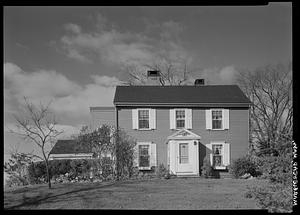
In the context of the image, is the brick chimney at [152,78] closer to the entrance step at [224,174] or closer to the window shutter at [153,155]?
the window shutter at [153,155]

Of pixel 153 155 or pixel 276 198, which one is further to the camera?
pixel 153 155

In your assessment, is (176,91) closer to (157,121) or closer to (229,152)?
(157,121)

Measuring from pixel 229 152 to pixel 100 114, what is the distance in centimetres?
691

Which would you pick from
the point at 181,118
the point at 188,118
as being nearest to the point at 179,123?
the point at 181,118

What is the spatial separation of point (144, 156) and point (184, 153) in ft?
6.69

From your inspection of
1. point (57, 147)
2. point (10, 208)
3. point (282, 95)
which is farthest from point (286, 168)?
point (282, 95)

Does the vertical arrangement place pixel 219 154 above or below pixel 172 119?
below

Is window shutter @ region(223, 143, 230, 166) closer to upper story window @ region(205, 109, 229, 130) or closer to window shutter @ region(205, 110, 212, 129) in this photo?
upper story window @ region(205, 109, 229, 130)

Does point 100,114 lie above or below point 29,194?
above

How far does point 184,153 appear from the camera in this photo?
57.8 feet

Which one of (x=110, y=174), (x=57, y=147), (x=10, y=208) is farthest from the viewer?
(x=57, y=147)

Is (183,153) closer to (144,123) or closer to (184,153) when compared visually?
(184,153)

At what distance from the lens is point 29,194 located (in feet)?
32.2
